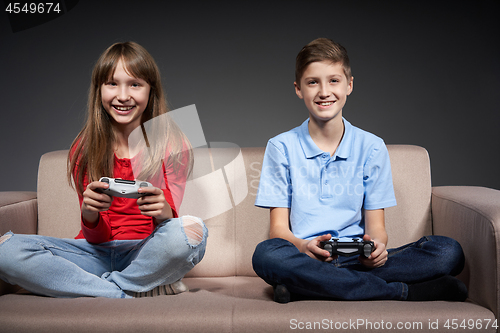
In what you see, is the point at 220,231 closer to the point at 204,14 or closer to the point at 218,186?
the point at 218,186

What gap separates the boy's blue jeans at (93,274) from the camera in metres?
1.15

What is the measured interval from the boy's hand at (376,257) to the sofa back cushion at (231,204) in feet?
1.12

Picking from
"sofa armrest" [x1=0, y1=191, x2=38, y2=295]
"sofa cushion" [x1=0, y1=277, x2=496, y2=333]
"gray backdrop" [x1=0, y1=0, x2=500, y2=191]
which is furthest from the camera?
"gray backdrop" [x1=0, y1=0, x2=500, y2=191]

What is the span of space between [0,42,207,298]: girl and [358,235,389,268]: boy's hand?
0.43 metres

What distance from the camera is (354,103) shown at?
7.10 feet

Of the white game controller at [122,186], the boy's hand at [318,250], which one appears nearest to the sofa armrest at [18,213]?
the white game controller at [122,186]

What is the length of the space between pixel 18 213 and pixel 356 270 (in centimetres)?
106

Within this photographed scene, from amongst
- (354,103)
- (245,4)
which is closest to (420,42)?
(354,103)

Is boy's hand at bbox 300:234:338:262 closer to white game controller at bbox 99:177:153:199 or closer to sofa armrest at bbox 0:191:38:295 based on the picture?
white game controller at bbox 99:177:153:199

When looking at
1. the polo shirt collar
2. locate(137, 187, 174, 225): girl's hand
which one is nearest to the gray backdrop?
the polo shirt collar

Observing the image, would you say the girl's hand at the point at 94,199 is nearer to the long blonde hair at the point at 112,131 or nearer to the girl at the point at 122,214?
the girl at the point at 122,214

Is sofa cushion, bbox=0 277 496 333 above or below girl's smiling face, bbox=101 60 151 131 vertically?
below

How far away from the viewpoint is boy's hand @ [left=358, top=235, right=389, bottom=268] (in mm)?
1154

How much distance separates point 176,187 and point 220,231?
0.26 m
